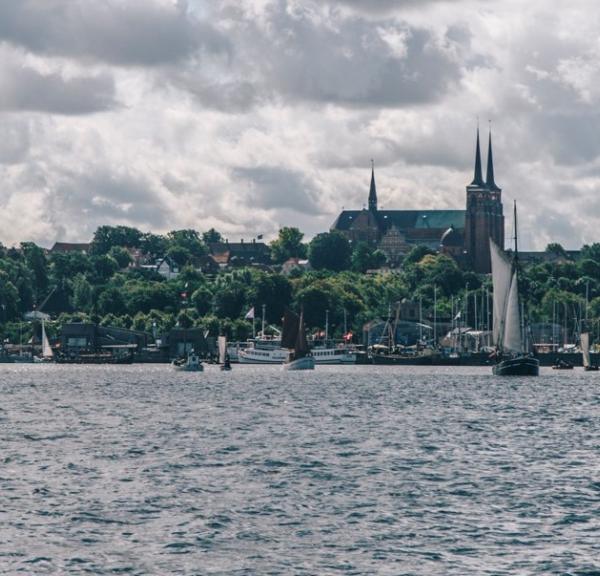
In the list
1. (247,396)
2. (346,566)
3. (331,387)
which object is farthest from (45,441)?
(331,387)

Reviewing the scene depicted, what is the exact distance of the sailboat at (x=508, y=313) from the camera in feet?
538

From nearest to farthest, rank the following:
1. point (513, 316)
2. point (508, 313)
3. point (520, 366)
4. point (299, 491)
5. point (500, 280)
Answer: point (299, 491) < point (508, 313) < point (513, 316) < point (500, 280) < point (520, 366)

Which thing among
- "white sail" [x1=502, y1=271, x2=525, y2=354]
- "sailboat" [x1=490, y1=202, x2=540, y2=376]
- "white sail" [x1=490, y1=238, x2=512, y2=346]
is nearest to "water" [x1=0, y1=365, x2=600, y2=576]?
"white sail" [x1=502, y1=271, x2=525, y2=354]

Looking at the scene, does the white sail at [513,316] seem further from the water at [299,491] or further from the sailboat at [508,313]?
the water at [299,491]

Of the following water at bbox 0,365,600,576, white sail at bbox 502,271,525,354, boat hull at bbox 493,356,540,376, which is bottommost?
water at bbox 0,365,600,576

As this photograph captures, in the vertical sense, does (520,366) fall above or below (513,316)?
below

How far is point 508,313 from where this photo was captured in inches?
6462

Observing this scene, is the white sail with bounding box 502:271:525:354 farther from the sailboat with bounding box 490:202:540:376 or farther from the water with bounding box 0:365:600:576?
the water with bounding box 0:365:600:576

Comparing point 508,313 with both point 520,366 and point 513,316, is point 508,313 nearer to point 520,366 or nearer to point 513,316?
point 513,316

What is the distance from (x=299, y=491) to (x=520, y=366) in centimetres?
11432

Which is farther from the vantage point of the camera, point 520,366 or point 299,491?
point 520,366

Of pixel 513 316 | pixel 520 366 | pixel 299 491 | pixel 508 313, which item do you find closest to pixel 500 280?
pixel 508 313

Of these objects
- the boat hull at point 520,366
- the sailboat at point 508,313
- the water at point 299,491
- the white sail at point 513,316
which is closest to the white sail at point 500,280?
the sailboat at point 508,313

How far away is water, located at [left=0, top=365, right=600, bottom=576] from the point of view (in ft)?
151
